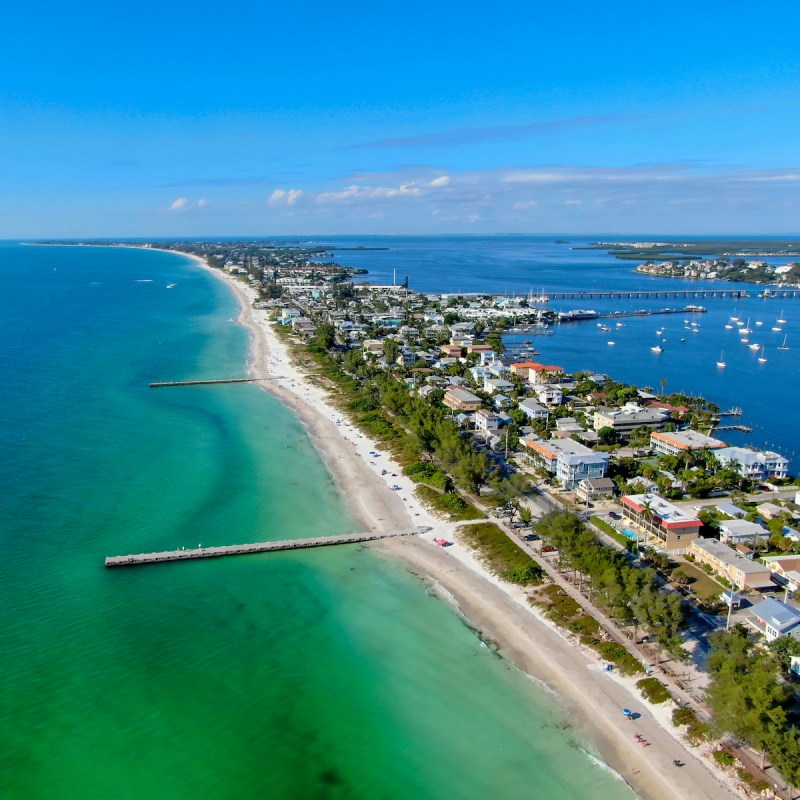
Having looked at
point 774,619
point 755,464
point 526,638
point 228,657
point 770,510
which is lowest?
point 228,657

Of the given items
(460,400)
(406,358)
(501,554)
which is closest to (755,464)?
(501,554)

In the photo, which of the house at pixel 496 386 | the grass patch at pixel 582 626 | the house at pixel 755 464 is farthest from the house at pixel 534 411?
the grass patch at pixel 582 626

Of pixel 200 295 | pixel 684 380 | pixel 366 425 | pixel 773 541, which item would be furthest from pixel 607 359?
pixel 200 295

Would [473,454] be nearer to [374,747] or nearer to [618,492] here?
[618,492]

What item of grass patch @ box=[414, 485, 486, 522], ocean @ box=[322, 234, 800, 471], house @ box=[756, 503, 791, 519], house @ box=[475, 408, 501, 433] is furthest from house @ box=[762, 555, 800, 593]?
house @ box=[475, 408, 501, 433]

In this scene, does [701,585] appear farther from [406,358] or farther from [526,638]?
[406,358]

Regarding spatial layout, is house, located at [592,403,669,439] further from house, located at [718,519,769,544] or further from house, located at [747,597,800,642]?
house, located at [747,597,800,642]

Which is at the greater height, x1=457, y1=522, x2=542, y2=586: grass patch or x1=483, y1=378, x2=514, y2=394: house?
x1=483, y1=378, x2=514, y2=394: house
